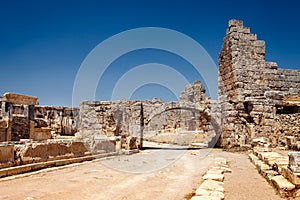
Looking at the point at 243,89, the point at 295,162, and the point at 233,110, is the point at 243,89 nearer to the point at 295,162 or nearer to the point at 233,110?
the point at 233,110

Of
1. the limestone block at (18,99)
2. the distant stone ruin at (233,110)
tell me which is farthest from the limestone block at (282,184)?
the limestone block at (18,99)

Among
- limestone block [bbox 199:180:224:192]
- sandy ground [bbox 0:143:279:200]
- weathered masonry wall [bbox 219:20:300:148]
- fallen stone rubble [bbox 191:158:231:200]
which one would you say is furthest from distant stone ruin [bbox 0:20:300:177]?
limestone block [bbox 199:180:224:192]

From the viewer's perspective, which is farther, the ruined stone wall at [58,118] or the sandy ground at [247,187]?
the ruined stone wall at [58,118]

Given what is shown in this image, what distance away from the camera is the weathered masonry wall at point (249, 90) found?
12.8m

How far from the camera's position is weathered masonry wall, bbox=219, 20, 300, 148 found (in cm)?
1279

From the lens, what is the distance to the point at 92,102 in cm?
1697

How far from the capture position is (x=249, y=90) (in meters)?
13.2

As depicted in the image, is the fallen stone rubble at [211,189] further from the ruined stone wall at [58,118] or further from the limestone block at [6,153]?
the ruined stone wall at [58,118]

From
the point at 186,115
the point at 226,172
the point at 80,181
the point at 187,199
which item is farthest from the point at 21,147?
the point at 186,115

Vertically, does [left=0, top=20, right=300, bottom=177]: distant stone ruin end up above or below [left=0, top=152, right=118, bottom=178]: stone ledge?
above

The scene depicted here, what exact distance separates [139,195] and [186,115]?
1880 cm

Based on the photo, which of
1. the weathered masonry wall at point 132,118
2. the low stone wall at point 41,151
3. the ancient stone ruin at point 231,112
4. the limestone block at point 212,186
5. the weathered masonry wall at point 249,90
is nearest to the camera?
the limestone block at point 212,186

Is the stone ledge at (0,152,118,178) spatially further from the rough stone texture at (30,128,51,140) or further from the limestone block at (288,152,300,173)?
the rough stone texture at (30,128,51,140)

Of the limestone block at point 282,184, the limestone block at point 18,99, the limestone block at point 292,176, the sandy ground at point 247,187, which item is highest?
the limestone block at point 18,99
